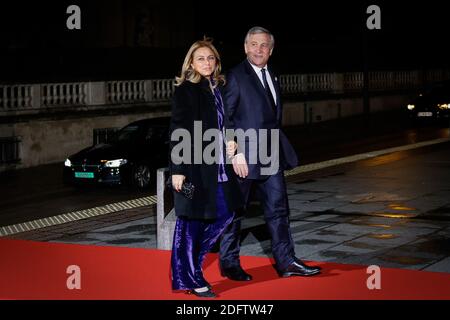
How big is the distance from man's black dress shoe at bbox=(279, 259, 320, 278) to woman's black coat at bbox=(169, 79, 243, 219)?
949 mm

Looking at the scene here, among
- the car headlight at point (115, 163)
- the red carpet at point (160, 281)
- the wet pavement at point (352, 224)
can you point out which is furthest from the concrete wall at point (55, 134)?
the red carpet at point (160, 281)

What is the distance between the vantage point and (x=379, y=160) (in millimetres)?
17484

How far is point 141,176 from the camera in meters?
15.6

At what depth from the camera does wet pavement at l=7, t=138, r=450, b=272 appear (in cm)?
859

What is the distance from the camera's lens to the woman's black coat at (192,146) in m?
6.74

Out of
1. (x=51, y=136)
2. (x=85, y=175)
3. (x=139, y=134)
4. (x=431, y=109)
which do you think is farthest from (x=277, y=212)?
(x=431, y=109)

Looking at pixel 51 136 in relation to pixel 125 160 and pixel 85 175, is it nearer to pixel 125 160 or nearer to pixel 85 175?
pixel 85 175

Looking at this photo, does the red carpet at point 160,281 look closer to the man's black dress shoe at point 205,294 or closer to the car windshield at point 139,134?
the man's black dress shoe at point 205,294

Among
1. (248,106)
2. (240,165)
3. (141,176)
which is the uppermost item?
(248,106)

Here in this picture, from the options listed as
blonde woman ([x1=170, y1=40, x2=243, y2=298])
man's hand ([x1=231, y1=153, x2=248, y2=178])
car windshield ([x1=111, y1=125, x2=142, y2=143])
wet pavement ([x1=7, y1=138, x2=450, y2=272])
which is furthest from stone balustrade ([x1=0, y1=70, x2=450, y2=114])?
blonde woman ([x1=170, y1=40, x2=243, y2=298])

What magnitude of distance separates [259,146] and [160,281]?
1372mm

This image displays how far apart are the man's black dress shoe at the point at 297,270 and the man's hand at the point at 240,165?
2.87 ft

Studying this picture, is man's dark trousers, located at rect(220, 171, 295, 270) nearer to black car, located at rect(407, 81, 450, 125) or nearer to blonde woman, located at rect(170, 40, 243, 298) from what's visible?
blonde woman, located at rect(170, 40, 243, 298)
